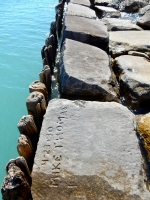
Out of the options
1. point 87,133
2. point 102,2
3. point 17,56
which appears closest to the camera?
point 87,133

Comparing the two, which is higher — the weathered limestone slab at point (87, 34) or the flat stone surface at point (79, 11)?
the flat stone surface at point (79, 11)

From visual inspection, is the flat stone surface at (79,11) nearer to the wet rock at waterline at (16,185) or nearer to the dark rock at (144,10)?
the dark rock at (144,10)

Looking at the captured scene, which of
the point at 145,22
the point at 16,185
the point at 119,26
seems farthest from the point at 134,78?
the point at 145,22

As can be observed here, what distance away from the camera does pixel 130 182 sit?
134 cm

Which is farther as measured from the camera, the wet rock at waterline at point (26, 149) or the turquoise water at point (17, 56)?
the turquoise water at point (17, 56)

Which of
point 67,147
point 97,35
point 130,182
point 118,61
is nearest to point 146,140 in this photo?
point 130,182

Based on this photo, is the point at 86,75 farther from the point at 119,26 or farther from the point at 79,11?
the point at 79,11

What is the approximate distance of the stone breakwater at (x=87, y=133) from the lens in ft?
4.31

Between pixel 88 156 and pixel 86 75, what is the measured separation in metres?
0.83

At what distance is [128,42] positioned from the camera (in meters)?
2.93

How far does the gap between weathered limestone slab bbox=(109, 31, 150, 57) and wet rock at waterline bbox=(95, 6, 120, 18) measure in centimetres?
102

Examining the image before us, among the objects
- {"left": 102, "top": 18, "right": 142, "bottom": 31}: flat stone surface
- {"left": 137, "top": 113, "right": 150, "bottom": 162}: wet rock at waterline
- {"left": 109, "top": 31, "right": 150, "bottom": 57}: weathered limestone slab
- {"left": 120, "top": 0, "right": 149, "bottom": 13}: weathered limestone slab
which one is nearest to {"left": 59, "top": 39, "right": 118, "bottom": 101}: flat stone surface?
{"left": 137, "top": 113, "right": 150, "bottom": 162}: wet rock at waterline

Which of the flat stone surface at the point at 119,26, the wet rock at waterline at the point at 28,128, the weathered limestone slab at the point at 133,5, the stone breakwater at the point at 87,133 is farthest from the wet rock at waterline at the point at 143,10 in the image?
the wet rock at waterline at the point at 28,128

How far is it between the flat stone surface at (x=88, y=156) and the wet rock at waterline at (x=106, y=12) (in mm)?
→ 2778
